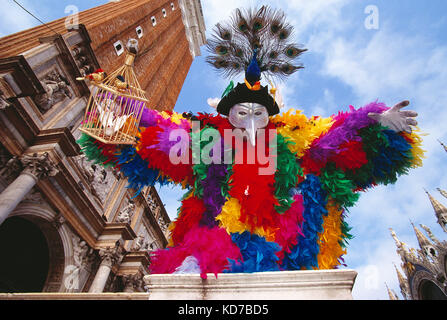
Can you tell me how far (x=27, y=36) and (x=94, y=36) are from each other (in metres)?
3.21

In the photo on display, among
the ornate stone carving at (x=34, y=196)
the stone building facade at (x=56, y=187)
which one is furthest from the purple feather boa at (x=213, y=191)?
the ornate stone carving at (x=34, y=196)

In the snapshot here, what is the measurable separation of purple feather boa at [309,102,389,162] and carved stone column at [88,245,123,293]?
7.73 meters

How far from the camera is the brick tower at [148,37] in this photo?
9234mm

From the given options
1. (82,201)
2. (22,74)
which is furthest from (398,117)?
(82,201)

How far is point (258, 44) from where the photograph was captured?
275cm

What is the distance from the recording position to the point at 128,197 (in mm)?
10891

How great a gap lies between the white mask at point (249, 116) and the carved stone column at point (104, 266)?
7.47 metres

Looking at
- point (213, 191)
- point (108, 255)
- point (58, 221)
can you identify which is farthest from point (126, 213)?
point (213, 191)

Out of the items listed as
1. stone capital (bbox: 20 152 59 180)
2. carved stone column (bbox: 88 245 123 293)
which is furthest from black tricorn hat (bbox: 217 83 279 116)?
carved stone column (bbox: 88 245 123 293)

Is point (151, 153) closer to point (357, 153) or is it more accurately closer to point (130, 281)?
point (357, 153)

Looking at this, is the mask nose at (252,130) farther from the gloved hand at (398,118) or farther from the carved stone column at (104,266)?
the carved stone column at (104,266)

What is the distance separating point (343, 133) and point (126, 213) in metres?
9.37

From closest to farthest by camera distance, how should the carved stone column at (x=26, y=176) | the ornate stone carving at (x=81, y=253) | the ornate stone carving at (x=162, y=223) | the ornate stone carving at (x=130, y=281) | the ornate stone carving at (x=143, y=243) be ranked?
the carved stone column at (x=26, y=176)
the ornate stone carving at (x=81, y=253)
the ornate stone carving at (x=130, y=281)
the ornate stone carving at (x=143, y=243)
the ornate stone carving at (x=162, y=223)
